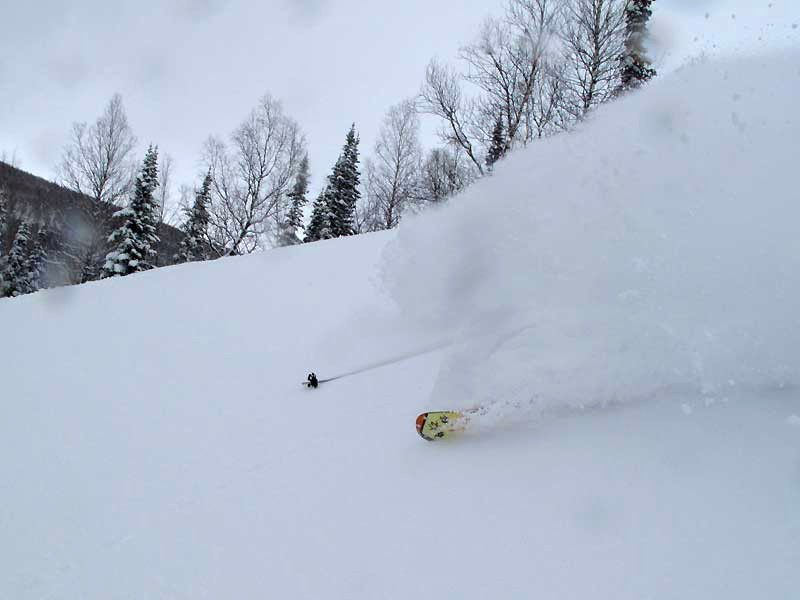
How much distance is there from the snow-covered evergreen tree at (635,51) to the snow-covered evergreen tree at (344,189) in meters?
14.5

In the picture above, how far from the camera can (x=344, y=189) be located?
A: 968 inches

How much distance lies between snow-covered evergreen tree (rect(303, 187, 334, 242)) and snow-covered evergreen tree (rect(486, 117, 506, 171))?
10.6 metres

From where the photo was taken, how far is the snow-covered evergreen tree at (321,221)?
2344 cm

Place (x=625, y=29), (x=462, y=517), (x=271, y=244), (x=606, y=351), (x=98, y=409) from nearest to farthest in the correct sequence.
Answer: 1. (x=462, y=517)
2. (x=606, y=351)
3. (x=98, y=409)
4. (x=625, y=29)
5. (x=271, y=244)

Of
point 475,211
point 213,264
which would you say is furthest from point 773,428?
point 213,264

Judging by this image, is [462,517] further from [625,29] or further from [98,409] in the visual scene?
[625,29]

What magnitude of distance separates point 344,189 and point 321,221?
2354 millimetres

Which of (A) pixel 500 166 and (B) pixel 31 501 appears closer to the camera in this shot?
(B) pixel 31 501

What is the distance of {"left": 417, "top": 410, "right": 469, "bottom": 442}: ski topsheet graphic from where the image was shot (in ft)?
10.2

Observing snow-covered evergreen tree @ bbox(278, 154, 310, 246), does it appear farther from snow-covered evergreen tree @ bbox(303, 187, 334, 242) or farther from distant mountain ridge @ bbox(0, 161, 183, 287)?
distant mountain ridge @ bbox(0, 161, 183, 287)

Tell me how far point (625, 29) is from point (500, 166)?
12.3 meters

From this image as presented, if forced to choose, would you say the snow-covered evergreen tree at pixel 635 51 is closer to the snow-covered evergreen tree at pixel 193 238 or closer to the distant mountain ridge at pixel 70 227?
the snow-covered evergreen tree at pixel 193 238

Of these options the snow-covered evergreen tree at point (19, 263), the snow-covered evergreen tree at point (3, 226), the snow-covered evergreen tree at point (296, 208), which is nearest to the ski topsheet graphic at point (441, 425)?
the snow-covered evergreen tree at point (296, 208)

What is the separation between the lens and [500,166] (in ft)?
16.3
